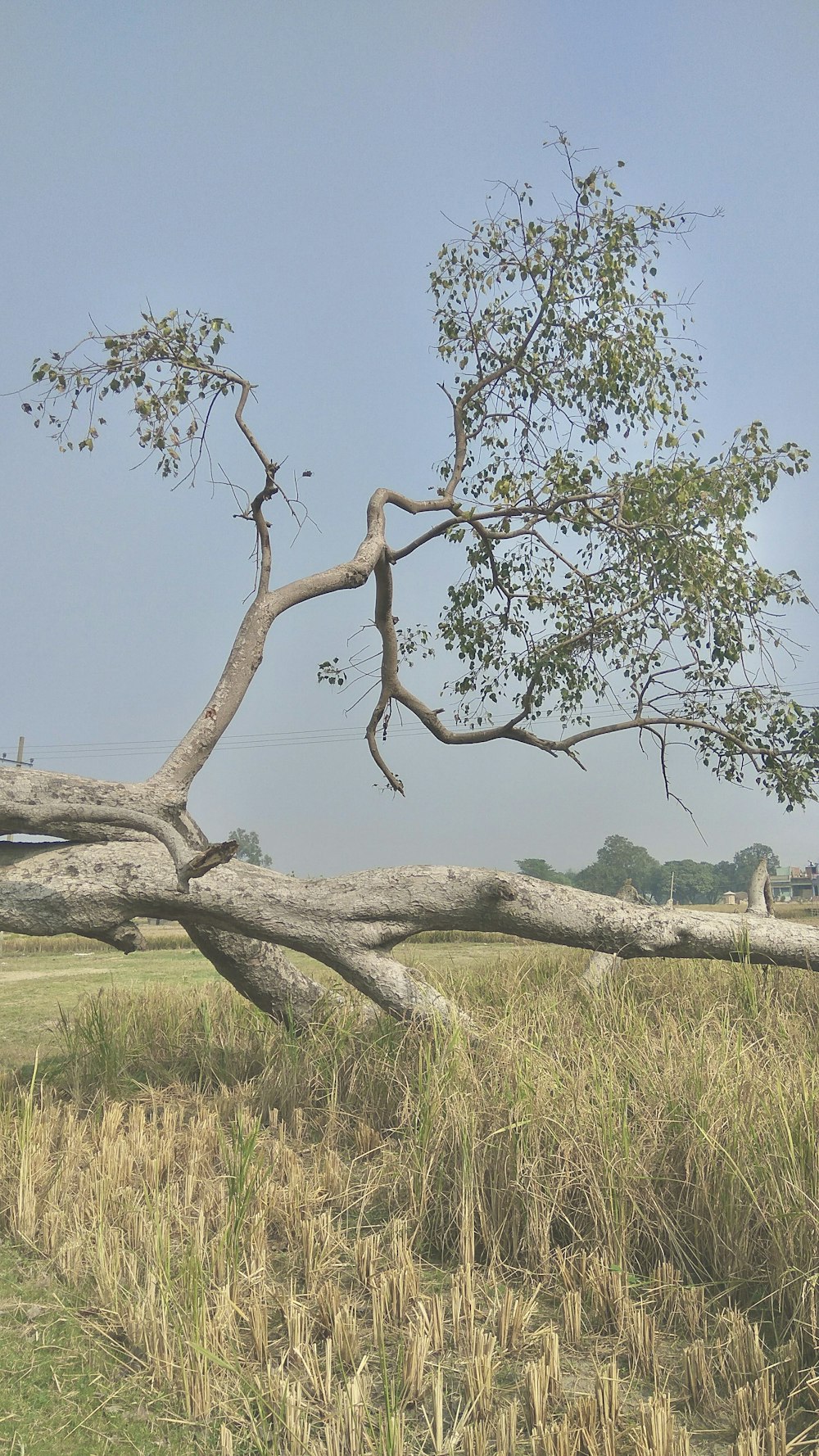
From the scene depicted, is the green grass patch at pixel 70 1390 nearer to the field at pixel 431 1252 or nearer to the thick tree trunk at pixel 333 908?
the field at pixel 431 1252

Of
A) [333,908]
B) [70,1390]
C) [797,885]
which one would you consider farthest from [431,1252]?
[797,885]

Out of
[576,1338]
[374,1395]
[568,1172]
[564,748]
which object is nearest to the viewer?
[374,1395]

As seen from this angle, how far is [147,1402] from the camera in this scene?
3.42m

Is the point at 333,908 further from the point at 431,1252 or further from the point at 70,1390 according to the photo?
the point at 70,1390

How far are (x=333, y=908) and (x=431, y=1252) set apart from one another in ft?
9.42

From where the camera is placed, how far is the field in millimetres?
3234

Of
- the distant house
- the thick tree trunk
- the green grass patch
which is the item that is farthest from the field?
the distant house

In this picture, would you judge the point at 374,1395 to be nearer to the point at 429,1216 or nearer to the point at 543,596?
the point at 429,1216

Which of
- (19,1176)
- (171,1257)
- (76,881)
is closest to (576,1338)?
(171,1257)

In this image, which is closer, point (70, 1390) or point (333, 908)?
point (70, 1390)

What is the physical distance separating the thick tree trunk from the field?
0.52 m

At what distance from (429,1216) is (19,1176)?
2.20 m

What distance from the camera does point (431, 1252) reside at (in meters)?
4.59

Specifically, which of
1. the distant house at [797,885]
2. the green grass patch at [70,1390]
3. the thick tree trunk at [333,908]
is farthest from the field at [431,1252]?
the distant house at [797,885]
